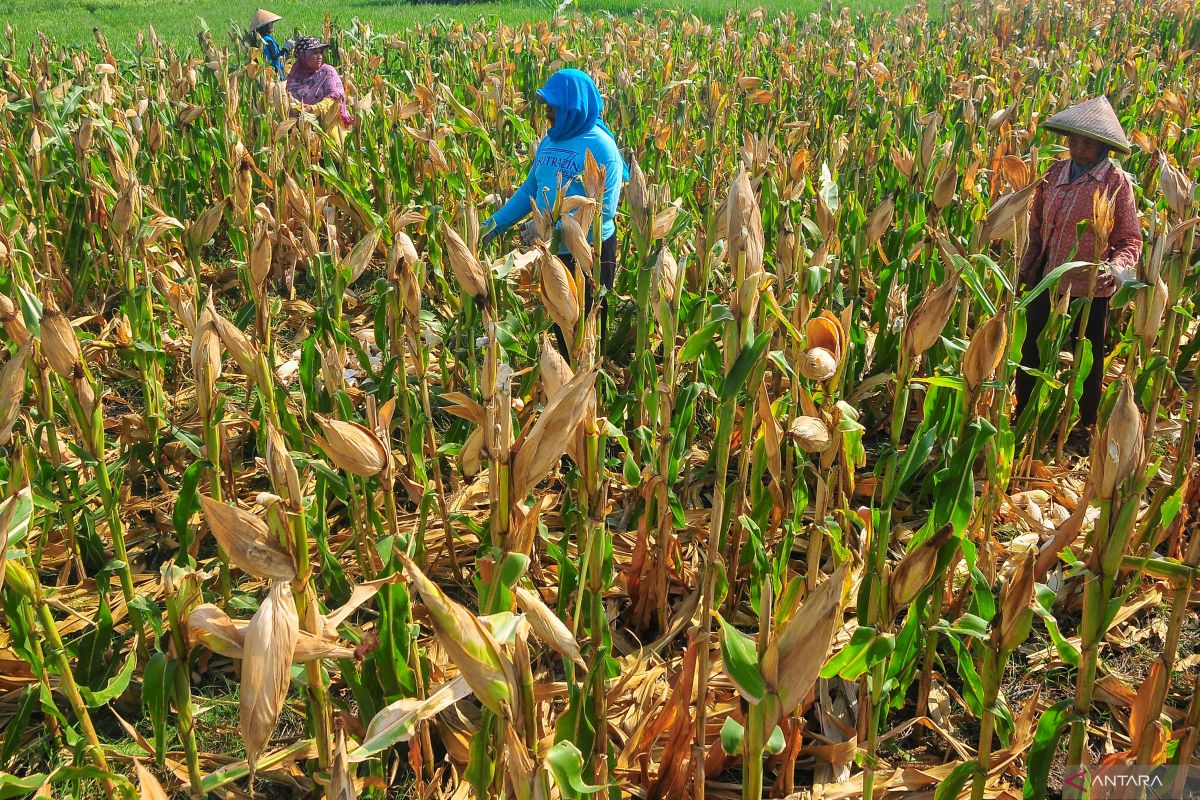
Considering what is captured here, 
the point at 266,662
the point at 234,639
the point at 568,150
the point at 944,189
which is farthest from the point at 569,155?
the point at 266,662

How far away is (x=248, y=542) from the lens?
119 centimetres

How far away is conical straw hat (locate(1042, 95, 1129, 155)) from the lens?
10.0 ft

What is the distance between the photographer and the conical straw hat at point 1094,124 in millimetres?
3062

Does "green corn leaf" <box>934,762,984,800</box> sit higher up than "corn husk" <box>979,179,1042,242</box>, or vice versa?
"corn husk" <box>979,179,1042,242</box>

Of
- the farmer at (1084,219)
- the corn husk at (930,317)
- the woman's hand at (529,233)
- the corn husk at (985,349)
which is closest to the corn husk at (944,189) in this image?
the farmer at (1084,219)

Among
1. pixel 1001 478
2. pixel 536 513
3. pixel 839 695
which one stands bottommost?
pixel 839 695

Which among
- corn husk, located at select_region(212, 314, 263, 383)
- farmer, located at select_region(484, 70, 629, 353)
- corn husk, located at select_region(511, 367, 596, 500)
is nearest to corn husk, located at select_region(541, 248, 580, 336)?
corn husk, located at select_region(511, 367, 596, 500)

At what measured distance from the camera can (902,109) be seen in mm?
6180

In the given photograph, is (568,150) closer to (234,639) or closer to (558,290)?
(558,290)

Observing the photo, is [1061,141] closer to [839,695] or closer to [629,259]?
[629,259]

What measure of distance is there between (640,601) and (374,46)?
31.4ft

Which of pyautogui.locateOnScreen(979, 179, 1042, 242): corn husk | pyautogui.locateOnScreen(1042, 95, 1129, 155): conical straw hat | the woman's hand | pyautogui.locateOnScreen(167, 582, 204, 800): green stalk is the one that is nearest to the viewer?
pyautogui.locateOnScreen(167, 582, 204, 800): green stalk

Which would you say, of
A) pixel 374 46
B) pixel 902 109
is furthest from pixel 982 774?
pixel 374 46

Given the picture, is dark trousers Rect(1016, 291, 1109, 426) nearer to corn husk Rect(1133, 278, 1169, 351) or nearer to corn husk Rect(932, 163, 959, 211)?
corn husk Rect(932, 163, 959, 211)
